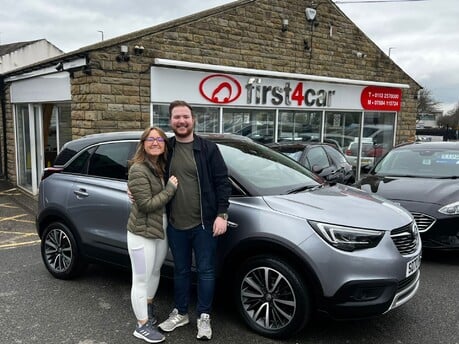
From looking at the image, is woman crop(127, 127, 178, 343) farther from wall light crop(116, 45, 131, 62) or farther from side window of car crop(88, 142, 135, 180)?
wall light crop(116, 45, 131, 62)

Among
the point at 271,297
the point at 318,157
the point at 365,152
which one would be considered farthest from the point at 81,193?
the point at 365,152

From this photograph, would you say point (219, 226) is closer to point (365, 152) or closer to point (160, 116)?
point (160, 116)

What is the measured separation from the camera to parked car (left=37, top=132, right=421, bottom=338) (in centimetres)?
302

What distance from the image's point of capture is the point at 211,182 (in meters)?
3.21

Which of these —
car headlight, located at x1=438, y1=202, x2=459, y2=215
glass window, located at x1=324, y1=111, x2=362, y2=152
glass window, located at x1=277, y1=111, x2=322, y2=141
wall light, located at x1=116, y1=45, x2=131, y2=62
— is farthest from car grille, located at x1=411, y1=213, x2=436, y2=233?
glass window, located at x1=324, y1=111, x2=362, y2=152

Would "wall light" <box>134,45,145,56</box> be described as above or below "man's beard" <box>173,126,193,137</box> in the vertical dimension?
above

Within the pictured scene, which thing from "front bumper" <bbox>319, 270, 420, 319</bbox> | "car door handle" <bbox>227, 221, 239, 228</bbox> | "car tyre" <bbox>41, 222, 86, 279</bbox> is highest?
"car door handle" <bbox>227, 221, 239, 228</bbox>

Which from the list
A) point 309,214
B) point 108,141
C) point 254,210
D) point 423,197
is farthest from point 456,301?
point 108,141

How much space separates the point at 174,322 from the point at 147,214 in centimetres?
96

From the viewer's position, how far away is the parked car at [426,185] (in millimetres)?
4977

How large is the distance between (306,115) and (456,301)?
7846 mm

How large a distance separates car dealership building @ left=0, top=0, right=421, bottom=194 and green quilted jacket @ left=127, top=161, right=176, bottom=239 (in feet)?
15.5

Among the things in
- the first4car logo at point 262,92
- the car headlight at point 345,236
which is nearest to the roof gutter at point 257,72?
the first4car logo at point 262,92

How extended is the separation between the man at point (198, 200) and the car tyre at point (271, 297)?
30cm
